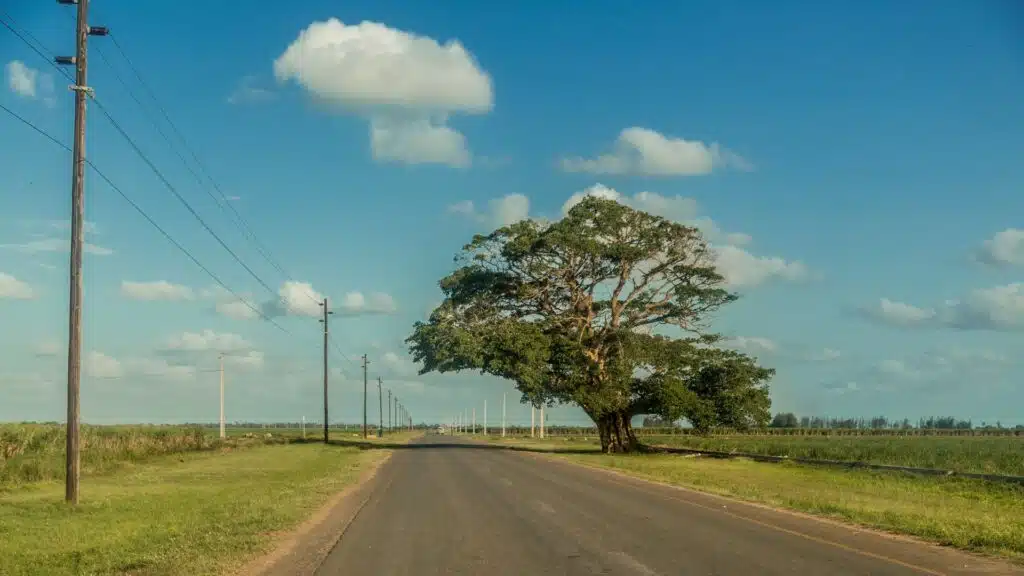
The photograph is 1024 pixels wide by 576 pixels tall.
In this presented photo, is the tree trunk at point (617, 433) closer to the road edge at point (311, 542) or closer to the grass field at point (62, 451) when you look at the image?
the grass field at point (62, 451)

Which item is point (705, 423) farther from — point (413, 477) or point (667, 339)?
point (413, 477)

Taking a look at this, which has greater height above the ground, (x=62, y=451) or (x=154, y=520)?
(x=154, y=520)

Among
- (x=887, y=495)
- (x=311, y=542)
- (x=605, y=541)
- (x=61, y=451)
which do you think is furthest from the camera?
(x=61, y=451)

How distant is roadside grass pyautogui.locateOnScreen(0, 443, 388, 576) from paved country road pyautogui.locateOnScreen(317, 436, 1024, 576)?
1.82m

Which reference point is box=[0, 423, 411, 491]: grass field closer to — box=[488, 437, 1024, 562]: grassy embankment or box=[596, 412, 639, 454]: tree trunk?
box=[488, 437, 1024, 562]: grassy embankment

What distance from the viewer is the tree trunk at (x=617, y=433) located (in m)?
58.5

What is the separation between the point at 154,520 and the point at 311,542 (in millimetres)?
5047

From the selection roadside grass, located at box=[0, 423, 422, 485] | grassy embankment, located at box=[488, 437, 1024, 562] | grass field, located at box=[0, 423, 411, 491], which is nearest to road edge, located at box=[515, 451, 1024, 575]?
grassy embankment, located at box=[488, 437, 1024, 562]

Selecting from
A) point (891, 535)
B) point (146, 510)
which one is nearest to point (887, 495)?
point (891, 535)

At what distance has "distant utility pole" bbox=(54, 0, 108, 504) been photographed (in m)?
21.6

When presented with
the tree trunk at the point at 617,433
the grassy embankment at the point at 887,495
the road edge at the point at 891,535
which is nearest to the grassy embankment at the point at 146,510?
the road edge at the point at 891,535

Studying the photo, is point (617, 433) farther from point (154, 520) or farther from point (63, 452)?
point (154, 520)

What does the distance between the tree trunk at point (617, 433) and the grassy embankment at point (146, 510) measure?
20.6m

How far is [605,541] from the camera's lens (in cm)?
1470
